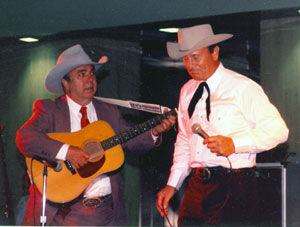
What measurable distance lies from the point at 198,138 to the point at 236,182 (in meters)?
0.47

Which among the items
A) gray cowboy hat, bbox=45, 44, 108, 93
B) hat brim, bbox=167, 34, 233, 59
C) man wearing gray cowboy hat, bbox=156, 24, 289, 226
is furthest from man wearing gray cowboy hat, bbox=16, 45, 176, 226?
hat brim, bbox=167, 34, 233, 59

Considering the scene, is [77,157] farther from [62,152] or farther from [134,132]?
[134,132]

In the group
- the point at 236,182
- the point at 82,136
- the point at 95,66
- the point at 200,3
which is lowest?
the point at 236,182

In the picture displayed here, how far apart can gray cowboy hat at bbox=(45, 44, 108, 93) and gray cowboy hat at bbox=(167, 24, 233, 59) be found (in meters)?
0.69

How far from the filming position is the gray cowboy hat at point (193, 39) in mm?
3734

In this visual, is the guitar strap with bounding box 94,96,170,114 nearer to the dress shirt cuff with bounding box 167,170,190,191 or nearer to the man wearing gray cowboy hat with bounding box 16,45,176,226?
the man wearing gray cowboy hat with bounding box 16,45,176,226

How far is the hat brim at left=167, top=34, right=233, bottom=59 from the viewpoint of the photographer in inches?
146

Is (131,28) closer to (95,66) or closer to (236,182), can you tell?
(95,66)

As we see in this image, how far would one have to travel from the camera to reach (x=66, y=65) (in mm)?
4062

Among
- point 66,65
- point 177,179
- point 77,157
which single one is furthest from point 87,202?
point 66,65

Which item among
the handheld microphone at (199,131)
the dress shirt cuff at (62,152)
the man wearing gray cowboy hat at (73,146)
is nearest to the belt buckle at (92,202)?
the man wearing gray cowboy hat at (73,146)

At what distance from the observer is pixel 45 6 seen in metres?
4.95

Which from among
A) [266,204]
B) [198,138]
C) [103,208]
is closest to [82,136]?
[103,208]

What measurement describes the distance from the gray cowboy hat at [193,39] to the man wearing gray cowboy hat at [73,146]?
0.58m
